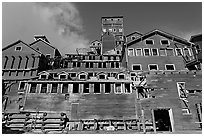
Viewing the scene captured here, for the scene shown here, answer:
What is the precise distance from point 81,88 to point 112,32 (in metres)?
37.9

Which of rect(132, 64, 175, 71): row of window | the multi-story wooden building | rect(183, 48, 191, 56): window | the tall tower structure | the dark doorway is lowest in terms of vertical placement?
the dark doorway

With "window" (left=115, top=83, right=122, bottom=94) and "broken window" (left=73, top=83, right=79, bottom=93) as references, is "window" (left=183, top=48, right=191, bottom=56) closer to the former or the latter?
"window" (left=115, top=83, right=122, bottom=94)

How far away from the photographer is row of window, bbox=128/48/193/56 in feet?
117

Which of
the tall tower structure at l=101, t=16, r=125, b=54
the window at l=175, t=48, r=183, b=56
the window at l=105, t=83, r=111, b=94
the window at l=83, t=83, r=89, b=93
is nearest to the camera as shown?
the window at l=105, t=83, r=111, b=94

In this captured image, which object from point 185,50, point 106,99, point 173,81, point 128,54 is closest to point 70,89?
point 106,99

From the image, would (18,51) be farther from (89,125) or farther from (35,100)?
(89,125)

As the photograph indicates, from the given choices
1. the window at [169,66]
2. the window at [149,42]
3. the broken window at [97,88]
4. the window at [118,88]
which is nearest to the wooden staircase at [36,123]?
the broken window at [97,88]

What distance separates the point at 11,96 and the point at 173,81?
86.1ft

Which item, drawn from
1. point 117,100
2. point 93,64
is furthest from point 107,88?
point 93,64

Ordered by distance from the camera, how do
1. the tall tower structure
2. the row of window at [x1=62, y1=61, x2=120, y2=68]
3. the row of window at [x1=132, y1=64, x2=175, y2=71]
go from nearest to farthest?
the row of window at [x1=132, y1=64, x2=175, y2=71], the row of window at [x1=62, y1=61, x2=120, y2=68], the tall tower structure

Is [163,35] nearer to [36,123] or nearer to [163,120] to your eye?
[163,120]

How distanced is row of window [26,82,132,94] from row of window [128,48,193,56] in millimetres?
9383

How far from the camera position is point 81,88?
28406 mm

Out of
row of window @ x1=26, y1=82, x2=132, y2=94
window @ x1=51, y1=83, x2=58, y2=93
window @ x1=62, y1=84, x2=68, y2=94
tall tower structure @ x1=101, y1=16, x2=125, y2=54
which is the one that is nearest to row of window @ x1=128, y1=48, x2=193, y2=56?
row of window @ x1=26, y1=82, x2=132, y2=94
